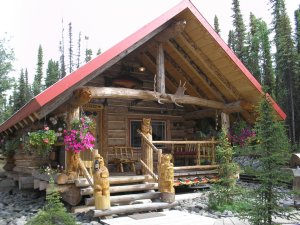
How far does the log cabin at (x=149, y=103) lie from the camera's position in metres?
7.82

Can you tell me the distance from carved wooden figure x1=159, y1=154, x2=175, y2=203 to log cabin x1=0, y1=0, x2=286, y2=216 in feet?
0.23

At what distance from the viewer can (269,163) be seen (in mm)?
4859

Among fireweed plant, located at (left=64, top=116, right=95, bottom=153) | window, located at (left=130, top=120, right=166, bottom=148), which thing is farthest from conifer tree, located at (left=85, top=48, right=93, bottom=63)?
fireweed plant, located at (left=64, top=116, right=95, bottom=153)

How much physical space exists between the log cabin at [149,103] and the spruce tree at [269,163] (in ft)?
9.54

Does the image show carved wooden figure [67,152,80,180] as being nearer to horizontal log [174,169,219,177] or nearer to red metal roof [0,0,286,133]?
red metal roof [0,0,286,133]

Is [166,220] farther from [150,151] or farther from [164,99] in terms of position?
[164,99]

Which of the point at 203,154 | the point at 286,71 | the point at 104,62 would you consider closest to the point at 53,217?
the point at 104,62

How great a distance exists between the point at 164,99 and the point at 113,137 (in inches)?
118

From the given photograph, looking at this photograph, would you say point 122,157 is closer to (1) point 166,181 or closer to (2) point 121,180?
(2) point 121,180

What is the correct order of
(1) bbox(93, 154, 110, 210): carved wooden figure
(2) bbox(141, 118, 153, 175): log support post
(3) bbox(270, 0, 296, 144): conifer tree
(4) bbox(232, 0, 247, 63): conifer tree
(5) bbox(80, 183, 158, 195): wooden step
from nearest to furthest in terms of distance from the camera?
1. (1) bbox(93, 154, 110, 210): carved wooden figure
2. (5) bbox(80, 183, 158, 195): wooden step
3. (2) bbox(141, 118, 153, 175): log support post
4. (3) bbox(270, 0, 296, 144): conifer tree
5. (4) bbox(232, 0, 247, 63): conifer tree

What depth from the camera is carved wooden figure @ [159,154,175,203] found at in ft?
25.3

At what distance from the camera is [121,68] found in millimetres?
11664

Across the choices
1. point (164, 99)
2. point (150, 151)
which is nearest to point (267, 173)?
point (150, 151)

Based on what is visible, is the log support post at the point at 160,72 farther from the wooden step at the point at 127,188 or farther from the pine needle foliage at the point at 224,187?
the wooden step at the point at 127,188
